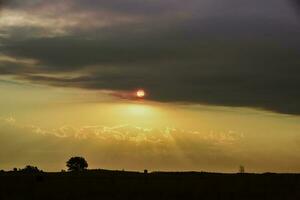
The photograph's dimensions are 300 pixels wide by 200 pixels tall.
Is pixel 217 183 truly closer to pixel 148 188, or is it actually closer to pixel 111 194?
pixel 148 188

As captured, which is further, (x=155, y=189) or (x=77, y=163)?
(x=77, y=163)

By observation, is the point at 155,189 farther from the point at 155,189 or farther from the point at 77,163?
the point at 77,163

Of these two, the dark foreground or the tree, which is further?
the tree

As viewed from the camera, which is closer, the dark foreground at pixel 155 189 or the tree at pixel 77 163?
the dark foreground at pixel 155 189

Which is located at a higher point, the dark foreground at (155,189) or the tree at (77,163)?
the tree at (77,163)

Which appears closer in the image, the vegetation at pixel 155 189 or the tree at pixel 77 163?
the vegetation at pixel 155 189

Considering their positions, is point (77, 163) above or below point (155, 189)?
above

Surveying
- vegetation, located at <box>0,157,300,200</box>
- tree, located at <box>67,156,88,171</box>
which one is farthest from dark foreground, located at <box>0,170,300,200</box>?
tree, located at <box>67,156,88,171</box>

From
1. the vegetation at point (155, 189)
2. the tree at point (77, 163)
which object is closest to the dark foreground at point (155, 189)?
the vegetation at point (155, 189)

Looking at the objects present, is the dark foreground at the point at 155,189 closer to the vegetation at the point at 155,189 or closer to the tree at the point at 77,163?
the vegetation at the point at 155,189

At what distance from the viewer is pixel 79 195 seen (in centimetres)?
5038

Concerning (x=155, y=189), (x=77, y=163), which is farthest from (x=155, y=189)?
(x=77, y=163)

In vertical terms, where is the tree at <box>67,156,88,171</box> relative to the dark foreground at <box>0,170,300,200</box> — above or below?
above

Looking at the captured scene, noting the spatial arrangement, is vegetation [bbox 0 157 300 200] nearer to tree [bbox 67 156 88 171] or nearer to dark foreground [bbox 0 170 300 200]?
dark foreground [bbox 0 170 300 200]
